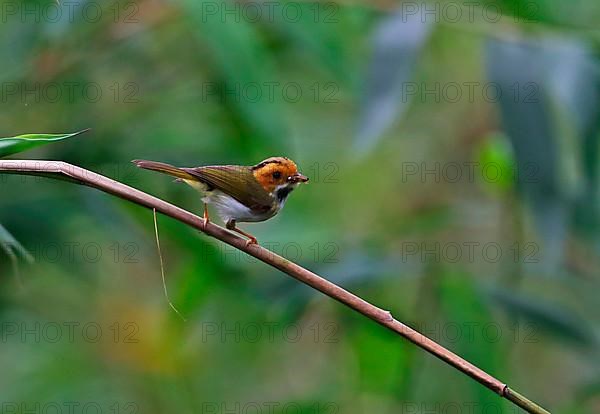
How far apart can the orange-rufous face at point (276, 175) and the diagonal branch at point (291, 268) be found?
718mm

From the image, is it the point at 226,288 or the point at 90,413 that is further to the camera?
the point at 90,413

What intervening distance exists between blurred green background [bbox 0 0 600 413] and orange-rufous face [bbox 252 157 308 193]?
47cm

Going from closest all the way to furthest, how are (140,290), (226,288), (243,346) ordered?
(226,288) → (243,346) → (140,290)

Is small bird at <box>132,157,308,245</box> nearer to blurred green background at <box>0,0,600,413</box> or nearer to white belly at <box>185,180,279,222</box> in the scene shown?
white belly at <box>185,180,279,222</box>

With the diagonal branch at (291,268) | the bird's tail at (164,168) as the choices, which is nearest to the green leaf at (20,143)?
the diagonal branch at (291,268)

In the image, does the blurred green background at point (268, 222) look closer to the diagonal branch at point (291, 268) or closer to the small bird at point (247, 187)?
the small bird at point (247, 187)

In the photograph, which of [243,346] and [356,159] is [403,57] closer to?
[356,159]

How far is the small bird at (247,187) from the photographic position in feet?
8.48

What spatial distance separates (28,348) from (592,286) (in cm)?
267

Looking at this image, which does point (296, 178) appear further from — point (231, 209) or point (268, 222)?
point (268, 222)

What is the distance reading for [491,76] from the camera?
3.31m

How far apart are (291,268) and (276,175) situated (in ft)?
2.80

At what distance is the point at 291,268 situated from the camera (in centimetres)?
178

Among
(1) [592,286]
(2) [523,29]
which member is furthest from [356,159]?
(1) [592,286]
